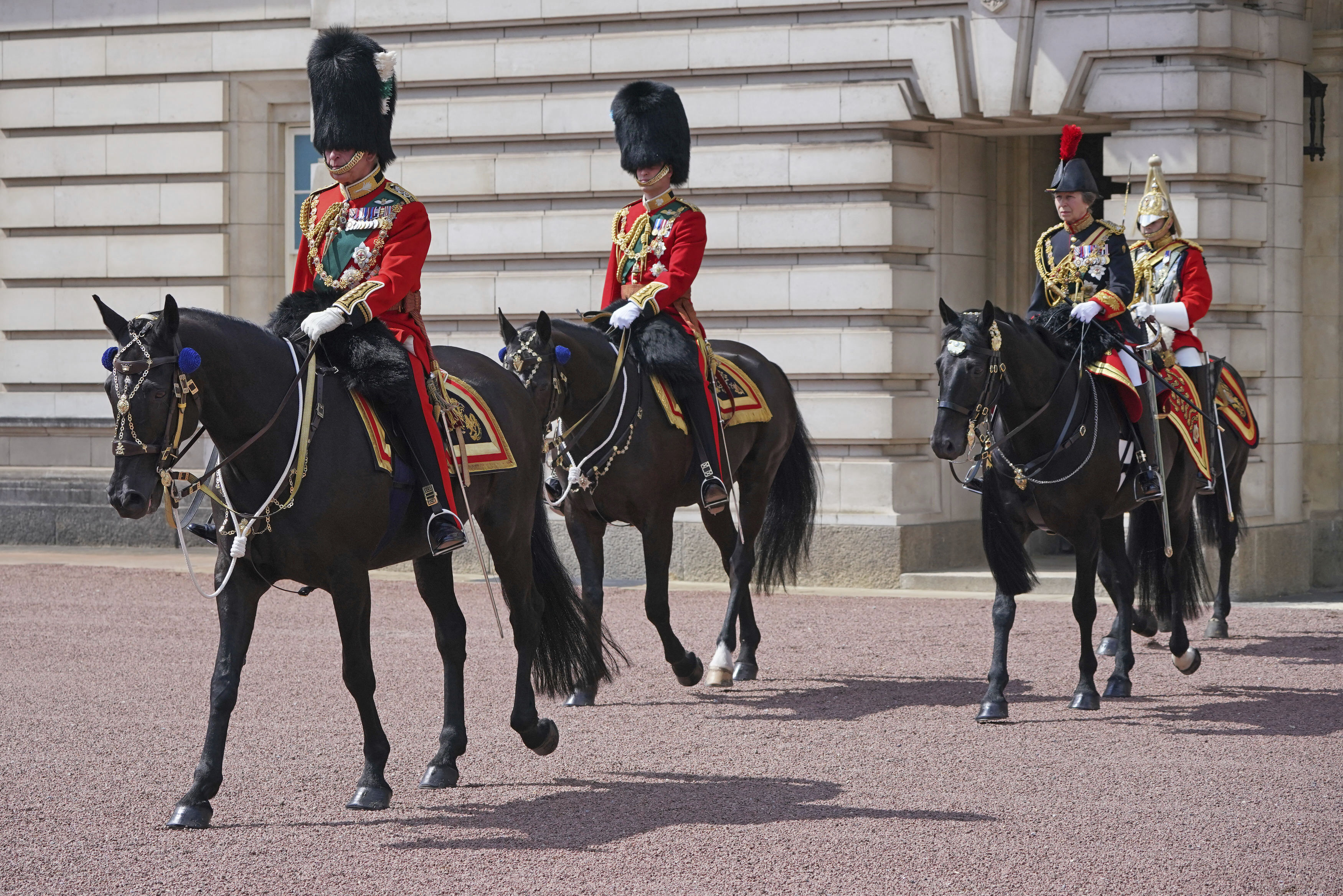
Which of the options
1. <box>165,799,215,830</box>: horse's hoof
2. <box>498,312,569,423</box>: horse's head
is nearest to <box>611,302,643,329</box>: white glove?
<box>498,312,569,423</box>: horse's head

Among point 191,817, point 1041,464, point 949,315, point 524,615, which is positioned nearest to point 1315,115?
point 1041,464

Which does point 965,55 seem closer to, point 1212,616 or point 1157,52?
point 1157,52

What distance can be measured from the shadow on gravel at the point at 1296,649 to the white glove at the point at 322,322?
18.1 feet

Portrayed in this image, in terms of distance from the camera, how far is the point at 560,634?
24.0 feet

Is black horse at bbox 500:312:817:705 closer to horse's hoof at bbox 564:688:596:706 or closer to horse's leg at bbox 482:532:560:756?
horse's hoof at bbox 564:688:596:706

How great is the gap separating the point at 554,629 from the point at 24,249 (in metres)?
9.80

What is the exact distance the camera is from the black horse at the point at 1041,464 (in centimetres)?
785

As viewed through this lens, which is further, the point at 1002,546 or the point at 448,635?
the point at 1002,546

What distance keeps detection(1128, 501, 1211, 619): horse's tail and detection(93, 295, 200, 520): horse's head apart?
5.20 meters

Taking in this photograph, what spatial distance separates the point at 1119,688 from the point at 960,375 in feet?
5.86

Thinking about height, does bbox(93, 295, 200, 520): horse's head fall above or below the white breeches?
below

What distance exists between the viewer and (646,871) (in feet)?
17.7

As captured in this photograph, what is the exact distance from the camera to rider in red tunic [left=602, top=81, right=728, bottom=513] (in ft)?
29.3

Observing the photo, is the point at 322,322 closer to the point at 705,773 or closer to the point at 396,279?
the point at 396,279
